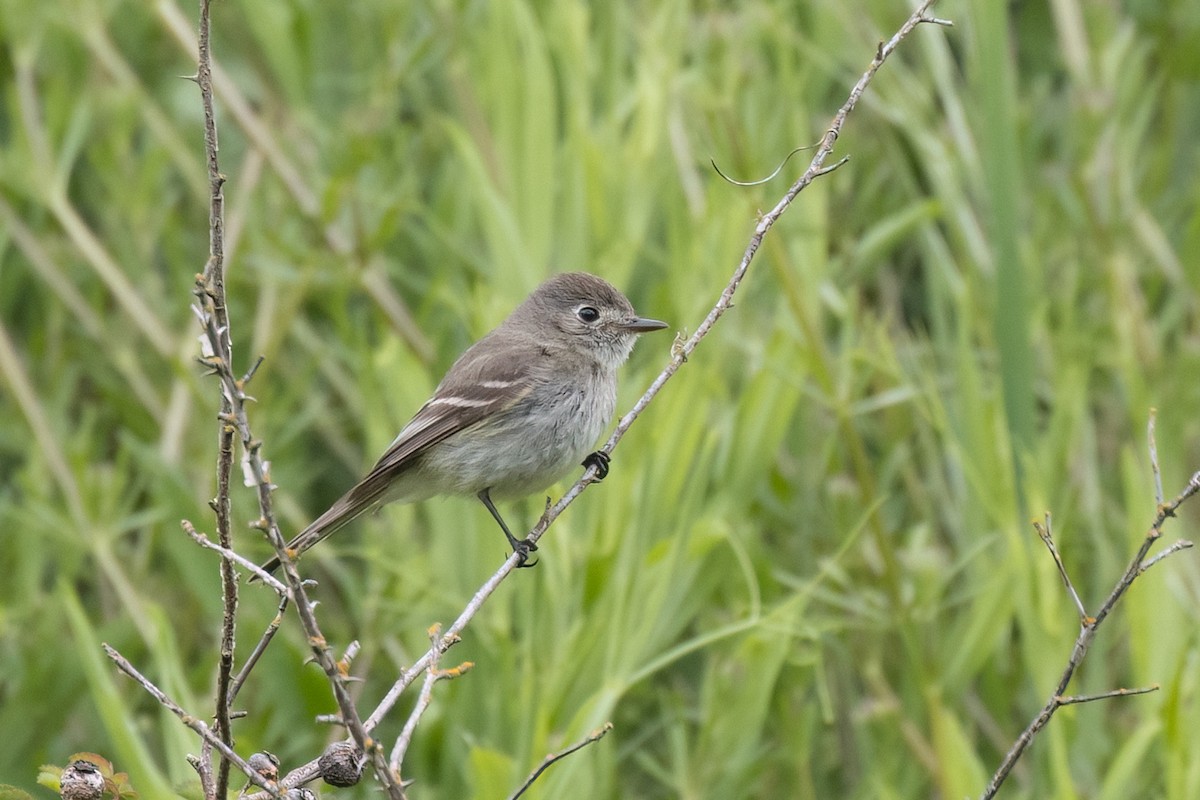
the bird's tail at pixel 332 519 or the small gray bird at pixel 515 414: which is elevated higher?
the small gray bird at pixel 515 414

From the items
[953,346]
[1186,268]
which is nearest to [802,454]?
[953,346]

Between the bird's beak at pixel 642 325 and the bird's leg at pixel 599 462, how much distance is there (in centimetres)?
40

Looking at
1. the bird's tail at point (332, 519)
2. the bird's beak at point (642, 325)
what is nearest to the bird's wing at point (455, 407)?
the bird's tail at point (332, 519)

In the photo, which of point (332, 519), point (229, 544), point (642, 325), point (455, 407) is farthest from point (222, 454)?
point (642, 325)

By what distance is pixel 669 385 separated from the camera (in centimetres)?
363

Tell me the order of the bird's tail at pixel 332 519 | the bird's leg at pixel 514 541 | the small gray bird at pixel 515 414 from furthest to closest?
the small gray bird at pixel 515 414, the bird's tail at pixel 332 519, the bird's leg at pixel 514 541

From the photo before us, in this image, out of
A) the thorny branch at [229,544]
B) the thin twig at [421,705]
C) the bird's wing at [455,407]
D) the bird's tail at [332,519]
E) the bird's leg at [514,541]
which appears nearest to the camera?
the thorny branch at [229,544]

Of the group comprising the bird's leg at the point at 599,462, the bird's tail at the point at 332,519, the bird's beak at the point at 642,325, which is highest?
the bird's beak at the point at 642,325

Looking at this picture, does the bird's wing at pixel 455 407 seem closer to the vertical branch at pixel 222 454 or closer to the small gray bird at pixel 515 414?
the small gray bird at pixel 515 414

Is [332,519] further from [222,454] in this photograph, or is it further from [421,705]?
[222,454]

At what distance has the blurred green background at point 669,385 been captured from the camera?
3381 millimetres

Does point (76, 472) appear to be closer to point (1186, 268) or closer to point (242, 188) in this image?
point (242, 188)

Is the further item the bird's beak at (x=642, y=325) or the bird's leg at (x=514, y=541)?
the bird's beak at (x=642, y=325)

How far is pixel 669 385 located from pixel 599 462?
0.27 metres
